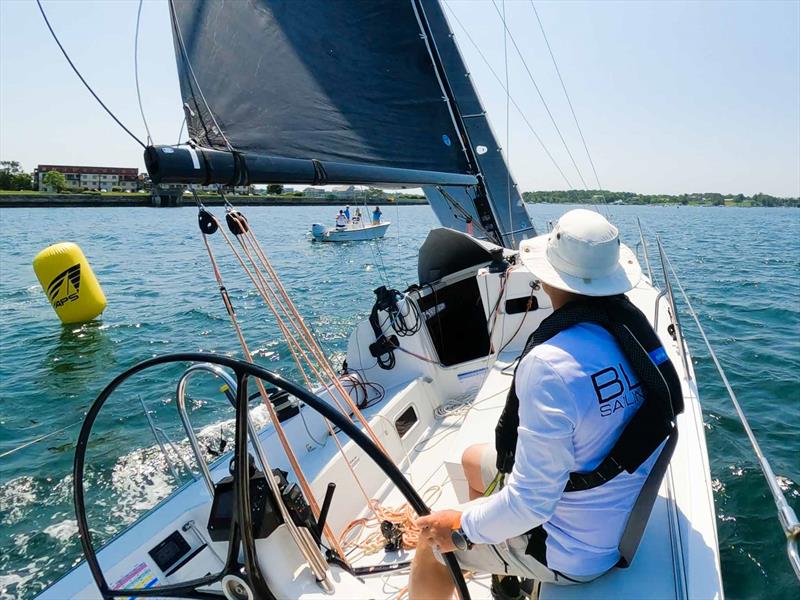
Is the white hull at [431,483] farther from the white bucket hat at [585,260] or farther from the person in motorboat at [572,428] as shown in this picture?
the white bucket hat at [585,260]

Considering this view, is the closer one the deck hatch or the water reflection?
the deck hatch

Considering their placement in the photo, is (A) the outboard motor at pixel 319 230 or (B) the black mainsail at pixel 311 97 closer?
(B) the black mainsail at pixel 311 97

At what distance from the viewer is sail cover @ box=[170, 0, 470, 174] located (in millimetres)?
2982

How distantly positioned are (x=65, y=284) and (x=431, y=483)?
9.86 metres

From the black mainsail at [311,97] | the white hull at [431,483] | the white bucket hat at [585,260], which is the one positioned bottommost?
the white hull at [431,483]

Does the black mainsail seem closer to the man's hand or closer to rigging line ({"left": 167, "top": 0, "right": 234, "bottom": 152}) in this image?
rigging line ({"left": 167, "top": 0, "right": 234, "bottom": 152})

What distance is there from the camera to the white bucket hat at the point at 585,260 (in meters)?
1.44

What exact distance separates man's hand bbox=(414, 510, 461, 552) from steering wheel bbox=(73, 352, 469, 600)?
1.2 inches

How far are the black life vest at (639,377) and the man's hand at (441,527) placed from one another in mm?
365

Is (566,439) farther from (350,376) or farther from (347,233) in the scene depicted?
(347,233)

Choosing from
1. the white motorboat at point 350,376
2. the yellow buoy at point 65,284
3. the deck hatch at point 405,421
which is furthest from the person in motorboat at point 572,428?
the yellow buoy at point 65,284

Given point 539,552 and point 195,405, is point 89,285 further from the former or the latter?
point 539,552

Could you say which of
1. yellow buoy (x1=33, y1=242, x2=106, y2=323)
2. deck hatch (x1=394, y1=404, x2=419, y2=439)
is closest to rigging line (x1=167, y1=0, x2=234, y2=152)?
deck hatch (x1=394, y1=404, x2=419, y2=439)

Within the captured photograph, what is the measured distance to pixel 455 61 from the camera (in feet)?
19.6
